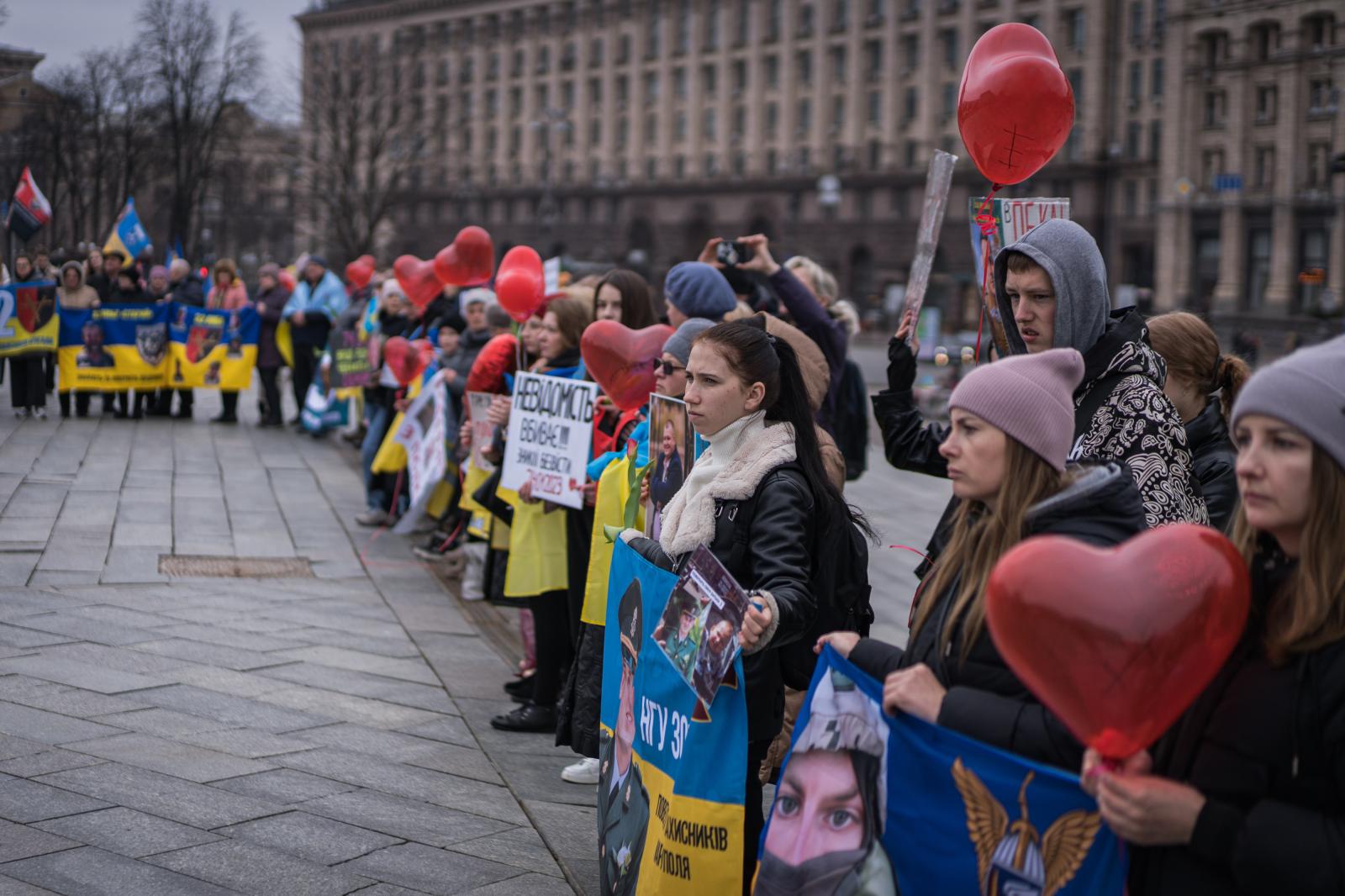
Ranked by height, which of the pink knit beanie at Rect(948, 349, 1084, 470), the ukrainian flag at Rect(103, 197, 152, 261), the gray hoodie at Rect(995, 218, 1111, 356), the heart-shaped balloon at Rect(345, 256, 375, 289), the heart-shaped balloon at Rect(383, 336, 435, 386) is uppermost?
the ukrainian flag at Rect(103, 197, 152, 261)

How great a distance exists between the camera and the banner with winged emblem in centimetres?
253

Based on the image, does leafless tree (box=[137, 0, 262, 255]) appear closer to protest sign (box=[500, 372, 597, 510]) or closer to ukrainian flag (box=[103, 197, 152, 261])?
ukrainian flag (box=[103, 197, 152, 261])

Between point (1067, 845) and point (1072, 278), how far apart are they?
1598 mm

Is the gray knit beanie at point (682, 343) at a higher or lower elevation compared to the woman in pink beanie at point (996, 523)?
higher

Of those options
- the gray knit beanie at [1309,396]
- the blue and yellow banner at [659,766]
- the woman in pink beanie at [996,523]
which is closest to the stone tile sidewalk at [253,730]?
the blue and yellow banner at [659,766]

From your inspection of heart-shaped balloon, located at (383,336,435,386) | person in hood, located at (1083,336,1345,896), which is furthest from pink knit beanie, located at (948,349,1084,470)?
heart-shaped balloon, located at (383,336,435,386)

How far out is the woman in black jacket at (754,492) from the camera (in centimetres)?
369

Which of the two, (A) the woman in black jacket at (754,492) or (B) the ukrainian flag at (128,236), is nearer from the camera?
(A) the woman in black jacket at (754,492)

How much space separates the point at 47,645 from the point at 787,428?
451 centimetres

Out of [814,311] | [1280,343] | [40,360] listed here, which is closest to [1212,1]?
[1280,343]

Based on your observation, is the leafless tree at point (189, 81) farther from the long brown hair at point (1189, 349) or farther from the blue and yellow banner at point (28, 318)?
the long brown hair at point (1189, 349)

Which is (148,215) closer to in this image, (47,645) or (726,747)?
(47,645)

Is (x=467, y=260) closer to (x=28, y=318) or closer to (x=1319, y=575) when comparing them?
(x=1319, y=575)

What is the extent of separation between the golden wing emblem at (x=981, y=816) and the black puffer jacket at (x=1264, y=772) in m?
0.30
